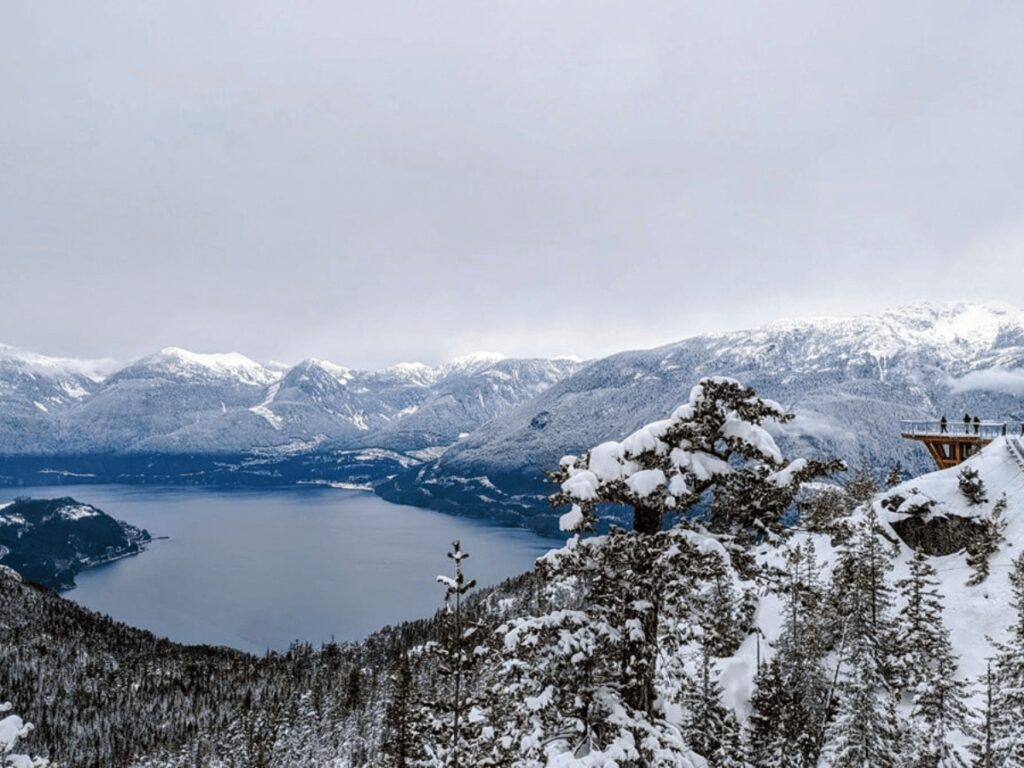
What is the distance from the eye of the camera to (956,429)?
6856cm

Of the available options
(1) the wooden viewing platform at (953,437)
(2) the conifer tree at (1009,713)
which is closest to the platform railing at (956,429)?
(1) the wooden viewing platform at (953,437)

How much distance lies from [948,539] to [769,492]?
5374 centimetres

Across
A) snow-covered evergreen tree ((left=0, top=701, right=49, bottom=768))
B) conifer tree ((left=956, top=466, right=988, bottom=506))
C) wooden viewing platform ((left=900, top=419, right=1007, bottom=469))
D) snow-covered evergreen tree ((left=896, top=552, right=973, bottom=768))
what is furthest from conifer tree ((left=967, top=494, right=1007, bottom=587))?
snow-covered evergreen tree ((left=0, top=701, right=49, bottom=768))

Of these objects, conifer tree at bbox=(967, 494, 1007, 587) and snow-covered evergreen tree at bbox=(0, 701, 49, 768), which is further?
conifer tree at bbox=(967, 494, 1007, 587)

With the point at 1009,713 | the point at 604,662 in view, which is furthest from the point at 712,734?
the point at 604,662

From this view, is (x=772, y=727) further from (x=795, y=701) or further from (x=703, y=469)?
(x=703, y=469)

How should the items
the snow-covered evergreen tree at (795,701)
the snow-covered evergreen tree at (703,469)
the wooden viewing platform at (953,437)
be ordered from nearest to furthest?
the snow-covered evergreen tree at (703,469), the snow-covered evergreen tree at (795,701), the wooden viewing platform at (953,437)

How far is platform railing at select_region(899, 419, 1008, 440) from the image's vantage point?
6425cm

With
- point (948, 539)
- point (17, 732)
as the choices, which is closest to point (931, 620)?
point (948, 539)

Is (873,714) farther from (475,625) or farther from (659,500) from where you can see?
(659,500)

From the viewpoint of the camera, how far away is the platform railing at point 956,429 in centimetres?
6425

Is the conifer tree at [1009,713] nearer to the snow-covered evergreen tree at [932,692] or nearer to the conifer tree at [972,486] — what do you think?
the snow-covered evergreen tree at [932,692]

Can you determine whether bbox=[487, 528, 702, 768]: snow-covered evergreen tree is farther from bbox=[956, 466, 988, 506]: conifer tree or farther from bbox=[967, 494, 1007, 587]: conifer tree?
bbox=[956, 466, 988, 506]: conifer tree

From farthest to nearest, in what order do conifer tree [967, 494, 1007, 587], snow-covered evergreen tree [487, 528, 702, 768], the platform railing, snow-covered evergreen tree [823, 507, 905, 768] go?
the platform railing
conifer tree [967, 494, 1007, 587]
snow-covered evergreen tree [823, 507, 905, 768]
snow-covered evergreen tree [487, 528, 702, 768]
